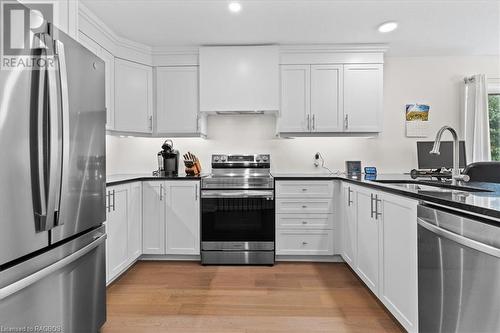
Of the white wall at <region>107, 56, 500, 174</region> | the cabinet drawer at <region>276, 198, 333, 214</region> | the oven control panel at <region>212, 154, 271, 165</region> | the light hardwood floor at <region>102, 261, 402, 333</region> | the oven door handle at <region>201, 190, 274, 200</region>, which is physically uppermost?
the white wall at <region>107, 56, 500, 174</region>

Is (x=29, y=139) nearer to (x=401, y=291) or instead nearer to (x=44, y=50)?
(x=44, y=50)

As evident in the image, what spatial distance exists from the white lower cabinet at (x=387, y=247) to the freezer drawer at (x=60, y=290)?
1.77 metres

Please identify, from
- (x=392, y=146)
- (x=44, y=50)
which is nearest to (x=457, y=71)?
(x=392, y=146)

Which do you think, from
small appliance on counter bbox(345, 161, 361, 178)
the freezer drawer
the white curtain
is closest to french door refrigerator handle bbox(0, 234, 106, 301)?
the freezer drawer

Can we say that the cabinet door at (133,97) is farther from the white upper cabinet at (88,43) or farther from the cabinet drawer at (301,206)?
the cabinet drawer at (301,206)

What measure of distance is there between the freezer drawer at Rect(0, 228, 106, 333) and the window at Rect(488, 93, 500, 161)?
4.58m

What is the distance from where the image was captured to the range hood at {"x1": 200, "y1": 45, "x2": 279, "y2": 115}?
3436 millimetres

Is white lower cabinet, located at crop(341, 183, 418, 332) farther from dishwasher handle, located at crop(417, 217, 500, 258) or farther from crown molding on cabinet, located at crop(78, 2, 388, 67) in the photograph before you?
crown molding on cabinet, located at crop(78, 2, 388, 67)

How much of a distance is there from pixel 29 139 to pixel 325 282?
2.48 m

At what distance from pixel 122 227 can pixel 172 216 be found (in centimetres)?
56

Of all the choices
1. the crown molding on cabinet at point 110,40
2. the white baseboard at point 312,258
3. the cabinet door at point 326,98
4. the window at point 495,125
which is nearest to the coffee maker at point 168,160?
the crown molding on cabinet at point 110,40

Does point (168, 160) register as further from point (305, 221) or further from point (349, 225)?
point (349, 225)

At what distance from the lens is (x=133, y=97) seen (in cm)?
339

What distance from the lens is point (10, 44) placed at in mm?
1061
